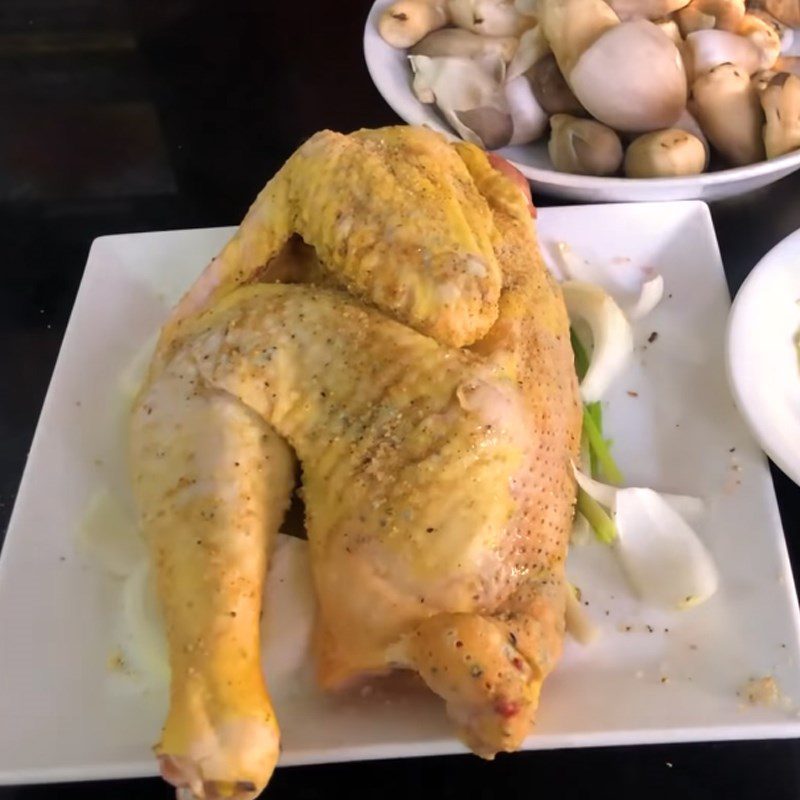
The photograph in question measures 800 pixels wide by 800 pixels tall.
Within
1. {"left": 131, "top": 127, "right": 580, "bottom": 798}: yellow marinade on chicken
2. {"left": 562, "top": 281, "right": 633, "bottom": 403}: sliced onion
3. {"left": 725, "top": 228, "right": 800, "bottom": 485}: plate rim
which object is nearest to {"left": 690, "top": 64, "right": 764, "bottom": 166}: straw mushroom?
{"left": 725, "top": 228, "right": 800, "bottom": 485}: plate rim

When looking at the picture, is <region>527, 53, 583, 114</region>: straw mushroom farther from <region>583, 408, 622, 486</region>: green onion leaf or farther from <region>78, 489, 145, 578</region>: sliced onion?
<region>78, 489, 145, 578</region>: sliced onion

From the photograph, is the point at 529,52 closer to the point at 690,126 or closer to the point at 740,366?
the point at 690,126

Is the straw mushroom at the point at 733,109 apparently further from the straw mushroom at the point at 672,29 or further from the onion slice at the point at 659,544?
the onion slice at the point at 659,544

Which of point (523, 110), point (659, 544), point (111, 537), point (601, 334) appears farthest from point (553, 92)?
point (111, 537)

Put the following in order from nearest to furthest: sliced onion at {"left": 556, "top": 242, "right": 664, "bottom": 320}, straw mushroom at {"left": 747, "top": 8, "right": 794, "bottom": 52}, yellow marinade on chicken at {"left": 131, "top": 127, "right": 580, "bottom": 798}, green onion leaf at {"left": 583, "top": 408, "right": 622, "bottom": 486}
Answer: yellow marinade on chicken at {"left": 131, "top": 127, "right": 580, "bottom": 798} < green onion leaf at {"left": 583, "top": 408, "right": 622, "bottom": 486} < sliced onion at {"left": 556, "top": 242, "right": 664, "bottom": 320} < straw mushroom at {"left": 747, "top": 8, "right": 794, "bottom": 52}

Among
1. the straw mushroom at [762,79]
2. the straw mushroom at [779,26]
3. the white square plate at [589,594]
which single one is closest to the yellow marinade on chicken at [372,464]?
the white square plate at [589,594]
